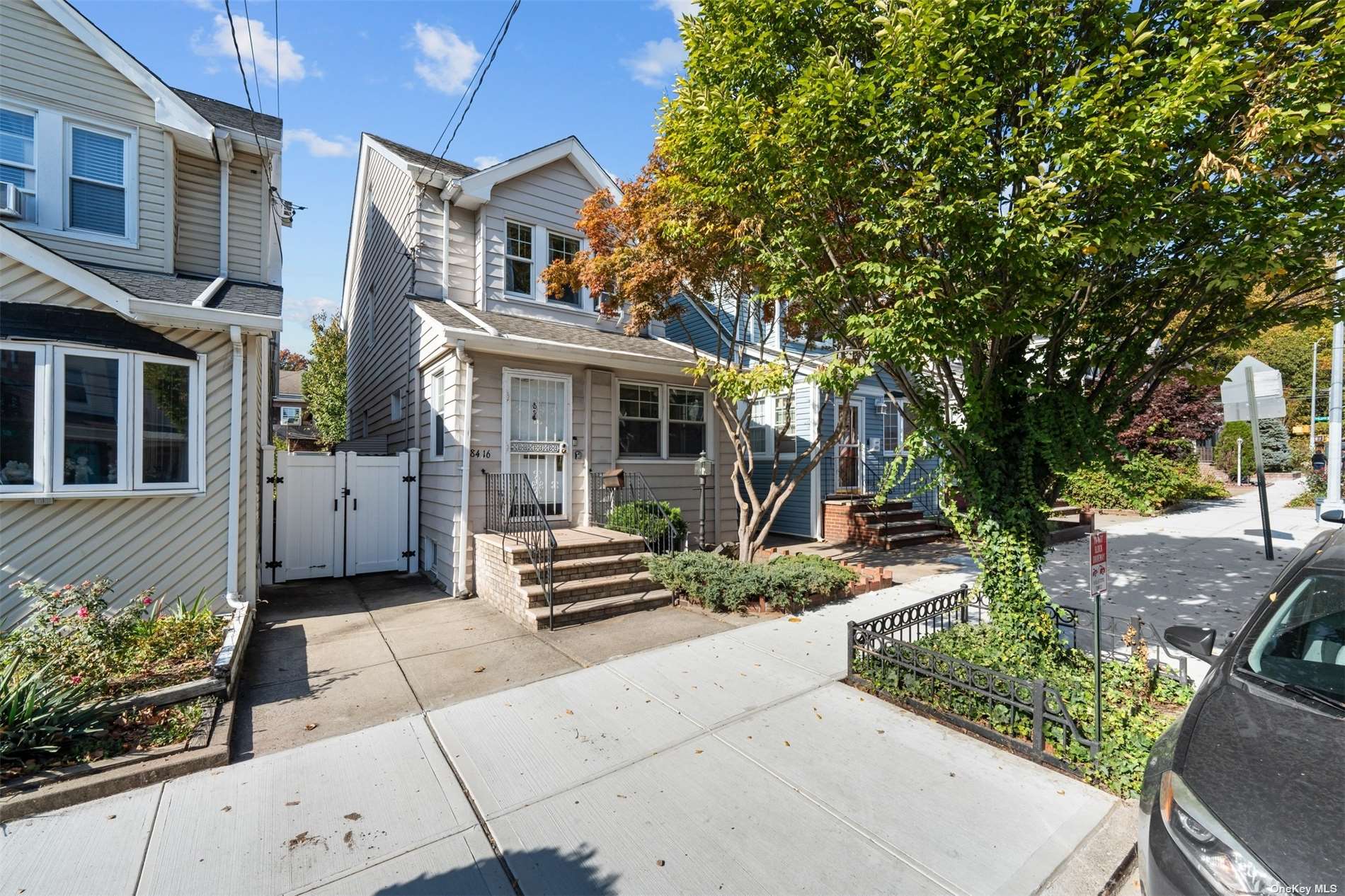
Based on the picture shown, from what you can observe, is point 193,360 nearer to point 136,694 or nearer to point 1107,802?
point 136,694

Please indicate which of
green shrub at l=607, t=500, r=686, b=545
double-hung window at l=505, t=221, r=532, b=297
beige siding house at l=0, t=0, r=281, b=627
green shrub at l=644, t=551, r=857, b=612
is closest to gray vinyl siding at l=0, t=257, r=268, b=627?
beige siding house at l=0, t=0, r=281, b=627

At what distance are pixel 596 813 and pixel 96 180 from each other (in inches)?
367

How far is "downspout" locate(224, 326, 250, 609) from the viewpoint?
642 cm

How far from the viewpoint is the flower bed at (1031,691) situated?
351cm

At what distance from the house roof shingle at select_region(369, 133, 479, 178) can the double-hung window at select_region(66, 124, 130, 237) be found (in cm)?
388

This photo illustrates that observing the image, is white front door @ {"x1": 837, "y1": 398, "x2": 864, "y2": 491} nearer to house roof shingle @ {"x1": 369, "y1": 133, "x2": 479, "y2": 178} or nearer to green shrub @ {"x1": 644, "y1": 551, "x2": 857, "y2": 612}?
green shrub @ {"x1": 644, "y1": 551, "x2": 857, "y2": 612}

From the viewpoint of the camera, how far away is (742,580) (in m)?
6.96

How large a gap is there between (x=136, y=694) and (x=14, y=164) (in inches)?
268

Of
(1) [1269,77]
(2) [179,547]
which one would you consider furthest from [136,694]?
(1) [1269,77]

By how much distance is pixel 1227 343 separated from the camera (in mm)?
4648

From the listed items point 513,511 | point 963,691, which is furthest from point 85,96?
point 963,691

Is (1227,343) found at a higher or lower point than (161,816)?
higher

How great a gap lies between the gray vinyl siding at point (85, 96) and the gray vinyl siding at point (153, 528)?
65.3 inches

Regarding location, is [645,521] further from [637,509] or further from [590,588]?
[590,588]
